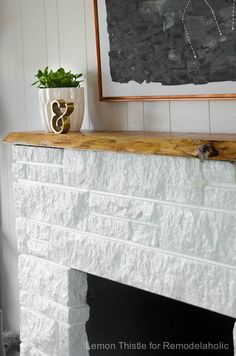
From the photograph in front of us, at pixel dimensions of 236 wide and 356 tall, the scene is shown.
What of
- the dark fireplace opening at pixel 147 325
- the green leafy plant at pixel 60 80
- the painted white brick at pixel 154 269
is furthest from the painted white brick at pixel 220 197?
the green leafy plant at pixel 60 80

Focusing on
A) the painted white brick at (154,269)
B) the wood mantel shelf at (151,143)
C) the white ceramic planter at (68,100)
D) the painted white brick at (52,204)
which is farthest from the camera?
the white ceramic planter at (68,100)

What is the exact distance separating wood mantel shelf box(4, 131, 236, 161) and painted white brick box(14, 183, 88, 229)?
167mm

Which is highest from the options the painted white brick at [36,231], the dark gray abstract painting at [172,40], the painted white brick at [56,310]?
the dark gray abstract painting at [172,40]

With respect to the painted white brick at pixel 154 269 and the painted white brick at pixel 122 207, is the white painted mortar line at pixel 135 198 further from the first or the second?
the painted white brick at pixel 154 269

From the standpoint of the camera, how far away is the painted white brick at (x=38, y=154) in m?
2.46

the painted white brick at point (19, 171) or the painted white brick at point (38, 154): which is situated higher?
the painted white brick at point (38, 154)

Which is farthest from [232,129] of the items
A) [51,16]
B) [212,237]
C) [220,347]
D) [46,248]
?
[51,16]

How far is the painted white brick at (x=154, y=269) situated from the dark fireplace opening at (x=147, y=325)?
14 centimetres

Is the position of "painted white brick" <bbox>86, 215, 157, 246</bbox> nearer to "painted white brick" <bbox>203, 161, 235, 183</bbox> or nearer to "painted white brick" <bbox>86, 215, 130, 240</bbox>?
"painted white brick" <bbox>86, 215, 130, 240</bbox>

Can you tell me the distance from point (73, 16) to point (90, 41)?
0.47 ft

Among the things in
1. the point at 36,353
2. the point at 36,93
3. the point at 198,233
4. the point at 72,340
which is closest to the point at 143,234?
the point at 198,233

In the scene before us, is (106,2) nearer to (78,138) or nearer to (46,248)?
(78,138)

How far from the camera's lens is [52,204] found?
2.52 meters

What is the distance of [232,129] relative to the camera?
6.73 ft
